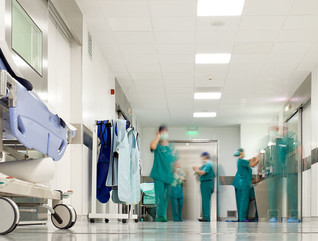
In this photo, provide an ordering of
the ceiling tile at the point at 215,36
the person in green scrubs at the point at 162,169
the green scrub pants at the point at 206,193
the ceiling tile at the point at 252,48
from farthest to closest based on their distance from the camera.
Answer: the green scrub pants at the point at 206,193 → the person in green scrubs at the point at 162,169 → the ceiling tile at the point at 252,48 → the ceiling tile at the point at 215,36

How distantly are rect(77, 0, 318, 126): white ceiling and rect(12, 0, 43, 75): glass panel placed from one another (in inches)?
56.2

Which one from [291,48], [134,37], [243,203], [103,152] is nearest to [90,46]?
[134,37]

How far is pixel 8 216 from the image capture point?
224 cm

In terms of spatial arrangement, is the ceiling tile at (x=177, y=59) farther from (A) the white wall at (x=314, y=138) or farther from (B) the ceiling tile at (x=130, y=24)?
(A) the white wall at (x=314, y=138)

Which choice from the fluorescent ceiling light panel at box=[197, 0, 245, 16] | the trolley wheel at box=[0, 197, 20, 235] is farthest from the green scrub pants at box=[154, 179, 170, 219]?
the trolley wheel at box=[0, 197, 20, 235]

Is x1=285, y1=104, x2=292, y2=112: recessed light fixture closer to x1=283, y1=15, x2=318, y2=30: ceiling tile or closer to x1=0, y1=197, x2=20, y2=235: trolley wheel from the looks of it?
x1=283, y1=15, x2=318, y2=30: ceiling tile

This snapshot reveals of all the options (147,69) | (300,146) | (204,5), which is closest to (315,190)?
(300,146)

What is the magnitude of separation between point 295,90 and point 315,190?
249 centimetres

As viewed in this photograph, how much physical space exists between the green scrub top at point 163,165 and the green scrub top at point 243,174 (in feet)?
7.81

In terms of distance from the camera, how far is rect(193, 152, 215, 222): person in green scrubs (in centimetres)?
985

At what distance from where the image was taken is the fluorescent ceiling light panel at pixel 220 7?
5.70m

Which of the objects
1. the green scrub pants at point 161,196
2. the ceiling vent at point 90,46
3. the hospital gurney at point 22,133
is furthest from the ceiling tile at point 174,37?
Answer: the hospital gurney at point 22,133

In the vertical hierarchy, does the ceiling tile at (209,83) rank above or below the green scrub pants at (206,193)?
above

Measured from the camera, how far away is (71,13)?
5.62 m
